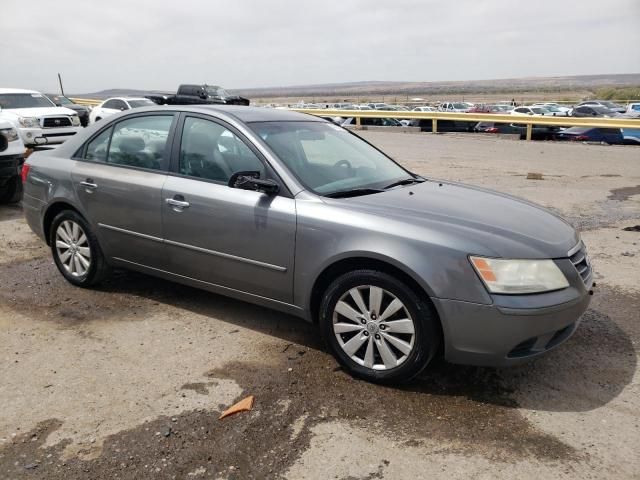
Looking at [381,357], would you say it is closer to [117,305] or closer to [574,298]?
[574,298]

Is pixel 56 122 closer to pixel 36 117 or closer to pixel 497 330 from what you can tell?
pixel 36 117

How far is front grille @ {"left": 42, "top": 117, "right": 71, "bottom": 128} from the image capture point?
43.4ft

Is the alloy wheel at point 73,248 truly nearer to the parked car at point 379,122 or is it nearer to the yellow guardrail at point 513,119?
the yellow guardrail at point 513,119

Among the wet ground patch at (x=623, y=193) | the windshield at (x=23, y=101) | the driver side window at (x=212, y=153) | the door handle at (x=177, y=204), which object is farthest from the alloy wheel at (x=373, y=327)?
the windshield at (x=23, y=101)

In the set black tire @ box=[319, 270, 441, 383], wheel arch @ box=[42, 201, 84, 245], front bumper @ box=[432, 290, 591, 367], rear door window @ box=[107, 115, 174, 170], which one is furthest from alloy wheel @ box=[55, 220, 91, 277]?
front bumper @ box=[432, 290, 591, 367]

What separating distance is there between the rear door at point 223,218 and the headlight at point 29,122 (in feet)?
34.2

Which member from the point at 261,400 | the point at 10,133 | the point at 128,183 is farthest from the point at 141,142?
the point at 10,133

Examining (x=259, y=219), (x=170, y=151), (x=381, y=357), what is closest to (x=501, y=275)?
(x=381, y=357)

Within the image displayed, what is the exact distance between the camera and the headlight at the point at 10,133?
8.29 meters

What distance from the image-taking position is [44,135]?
1301 cm

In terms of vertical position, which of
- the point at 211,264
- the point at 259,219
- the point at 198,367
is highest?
the point at 259,219

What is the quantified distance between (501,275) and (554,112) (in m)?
38.6

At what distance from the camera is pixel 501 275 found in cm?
312

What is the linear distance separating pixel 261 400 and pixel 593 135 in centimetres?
2012
